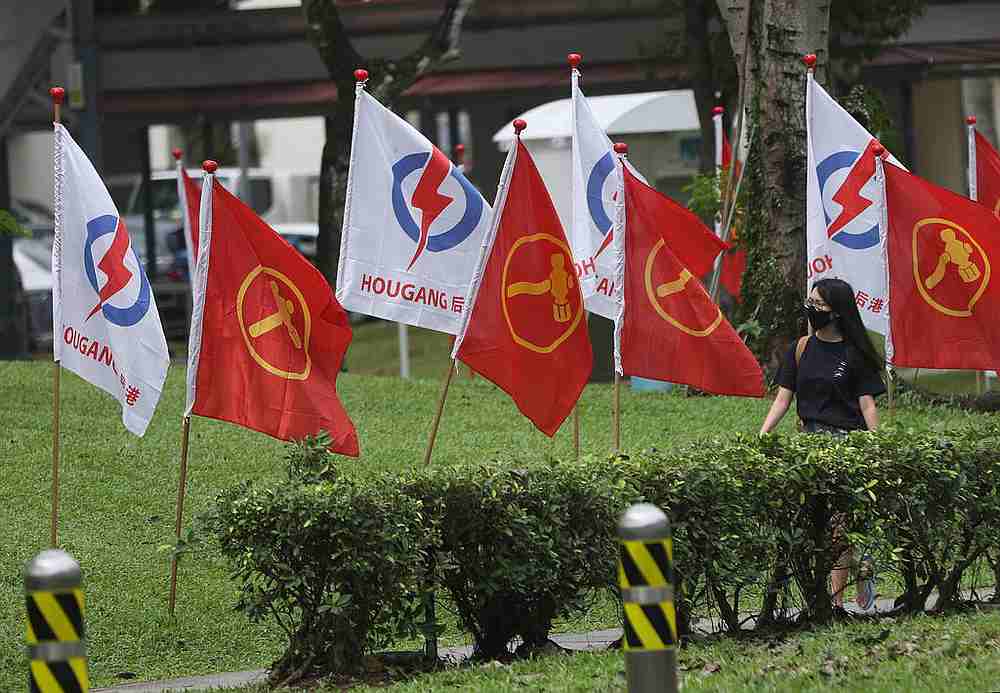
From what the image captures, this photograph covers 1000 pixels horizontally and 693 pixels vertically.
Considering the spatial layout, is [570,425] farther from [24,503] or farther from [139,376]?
[139,376]

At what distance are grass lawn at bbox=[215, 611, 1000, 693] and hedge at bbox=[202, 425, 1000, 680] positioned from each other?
11.7 inches

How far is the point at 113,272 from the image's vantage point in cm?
Result: 943

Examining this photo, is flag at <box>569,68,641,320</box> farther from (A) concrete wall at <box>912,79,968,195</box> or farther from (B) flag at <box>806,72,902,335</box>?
(A) concrete wall at <box>912,79,968,195</box>

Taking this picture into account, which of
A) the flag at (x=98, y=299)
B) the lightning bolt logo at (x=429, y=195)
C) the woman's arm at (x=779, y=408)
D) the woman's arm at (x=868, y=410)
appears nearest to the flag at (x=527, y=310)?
the lightning bolt logo at (x=429, y=195)

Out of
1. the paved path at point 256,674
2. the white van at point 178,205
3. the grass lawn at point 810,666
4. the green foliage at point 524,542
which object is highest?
the white van at point 178,205

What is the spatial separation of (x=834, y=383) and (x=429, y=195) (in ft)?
8.29

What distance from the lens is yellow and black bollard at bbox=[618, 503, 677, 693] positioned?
5637mm

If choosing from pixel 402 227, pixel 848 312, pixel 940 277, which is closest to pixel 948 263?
pixel 940 277

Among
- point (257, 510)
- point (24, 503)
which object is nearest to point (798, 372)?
point (257, 510)

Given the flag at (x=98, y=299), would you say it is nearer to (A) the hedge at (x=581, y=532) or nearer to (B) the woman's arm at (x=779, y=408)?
(A) the hedge at (x=581, y=532)

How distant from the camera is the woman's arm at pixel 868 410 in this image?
9.11 metres

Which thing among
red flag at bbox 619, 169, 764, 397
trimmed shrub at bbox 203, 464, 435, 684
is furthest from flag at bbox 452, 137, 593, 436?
trimmed shrub at bbox 203, 464, 435, 684

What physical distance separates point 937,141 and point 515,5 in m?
10.4

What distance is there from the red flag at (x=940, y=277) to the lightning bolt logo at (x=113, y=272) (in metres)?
4.58
